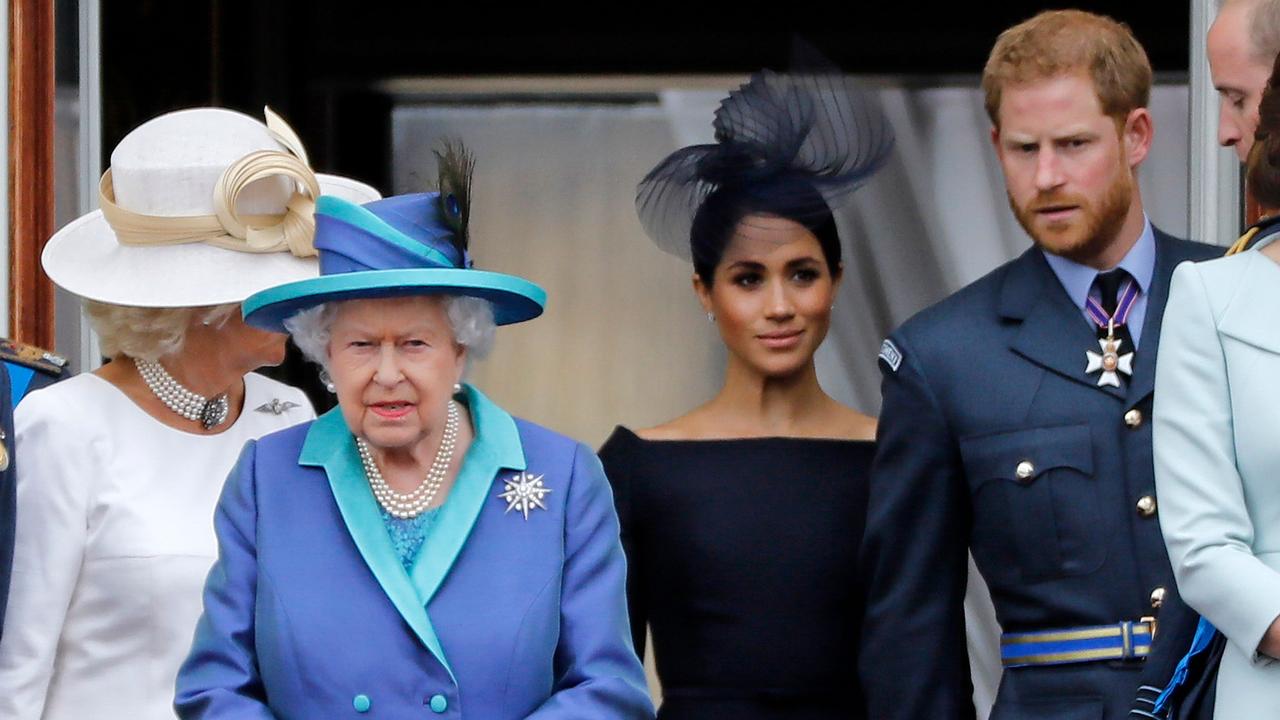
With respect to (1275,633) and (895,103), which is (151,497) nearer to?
(1275,633)

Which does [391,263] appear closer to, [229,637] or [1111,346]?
[229,637]

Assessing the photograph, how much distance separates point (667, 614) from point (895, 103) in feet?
7.46

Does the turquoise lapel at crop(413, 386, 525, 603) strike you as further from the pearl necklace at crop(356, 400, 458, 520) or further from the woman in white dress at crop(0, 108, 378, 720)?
the woman in white dress at crop(0, 108, 378, 720)

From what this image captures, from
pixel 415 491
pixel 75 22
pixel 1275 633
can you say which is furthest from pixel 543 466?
pixel 75 22

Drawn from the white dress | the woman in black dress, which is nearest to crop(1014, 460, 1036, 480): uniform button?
the woman in black dress

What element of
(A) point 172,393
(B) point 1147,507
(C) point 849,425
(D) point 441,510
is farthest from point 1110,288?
(A) point 172,393

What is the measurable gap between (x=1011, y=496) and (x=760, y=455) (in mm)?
646

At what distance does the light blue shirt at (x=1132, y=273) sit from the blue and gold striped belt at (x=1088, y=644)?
0.46m

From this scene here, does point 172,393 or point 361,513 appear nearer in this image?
point 361,513

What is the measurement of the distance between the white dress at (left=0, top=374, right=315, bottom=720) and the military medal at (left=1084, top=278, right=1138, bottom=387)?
1468mm

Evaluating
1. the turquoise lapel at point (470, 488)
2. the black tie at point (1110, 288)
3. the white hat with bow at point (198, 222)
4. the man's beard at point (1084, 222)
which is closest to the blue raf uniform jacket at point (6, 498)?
the white hat with bow at point (198, 222)

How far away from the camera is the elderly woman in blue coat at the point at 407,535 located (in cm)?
312

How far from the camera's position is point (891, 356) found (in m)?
3.70

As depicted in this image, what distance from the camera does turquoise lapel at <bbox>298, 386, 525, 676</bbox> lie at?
3131mm
